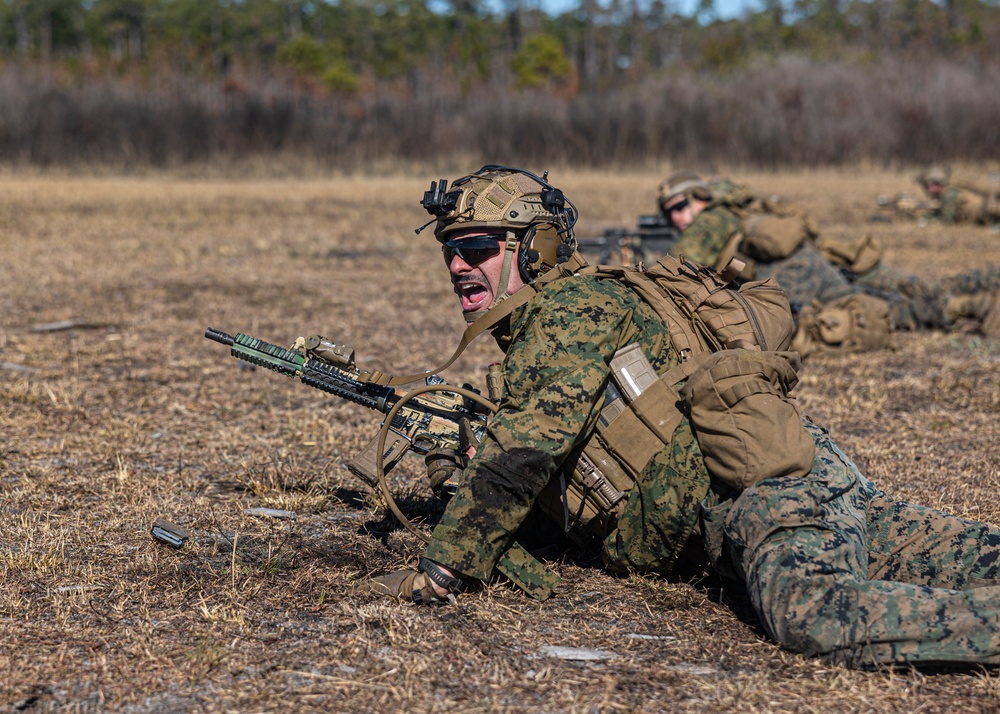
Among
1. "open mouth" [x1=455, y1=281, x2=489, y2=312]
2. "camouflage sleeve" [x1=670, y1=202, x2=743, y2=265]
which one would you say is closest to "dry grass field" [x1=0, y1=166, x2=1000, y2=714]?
"open mouth" [x1=455, y1=281, x2=489, y2=312]

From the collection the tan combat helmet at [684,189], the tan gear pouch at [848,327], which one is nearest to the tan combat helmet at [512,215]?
the tan gear pouch at [848,327]

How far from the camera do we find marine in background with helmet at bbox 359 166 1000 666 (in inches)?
125

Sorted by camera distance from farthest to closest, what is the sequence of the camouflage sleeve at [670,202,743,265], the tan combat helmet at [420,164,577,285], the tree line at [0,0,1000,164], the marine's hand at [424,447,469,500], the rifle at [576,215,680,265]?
the tree line at [0,0,1000,164], the rifle at [576,215,680,265], the camouflage sleeve at [670,202,743,265], the marine's hand at [424,447,469,500], the tan combat helmet at [420,164,577,285]

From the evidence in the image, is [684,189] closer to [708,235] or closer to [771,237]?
[708,235]

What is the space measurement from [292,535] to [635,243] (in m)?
5.99

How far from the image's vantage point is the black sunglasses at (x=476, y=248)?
3814mm

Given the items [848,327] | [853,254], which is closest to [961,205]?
[853,254]

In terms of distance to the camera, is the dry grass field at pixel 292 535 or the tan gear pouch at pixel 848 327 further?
the tan gear pouch at pixel 848 327

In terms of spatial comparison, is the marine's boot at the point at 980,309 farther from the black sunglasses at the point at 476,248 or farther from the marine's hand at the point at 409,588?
the marine's hand at the point at 409,588

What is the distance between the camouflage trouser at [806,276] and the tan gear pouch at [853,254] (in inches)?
21.9

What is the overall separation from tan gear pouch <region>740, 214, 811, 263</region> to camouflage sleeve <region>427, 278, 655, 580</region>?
5.20 m

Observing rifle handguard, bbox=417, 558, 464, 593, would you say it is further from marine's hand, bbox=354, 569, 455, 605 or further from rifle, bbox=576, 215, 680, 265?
rifle, bbox=576, 215, 680, 265

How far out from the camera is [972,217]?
16.3m

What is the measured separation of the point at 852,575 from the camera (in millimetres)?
3264
